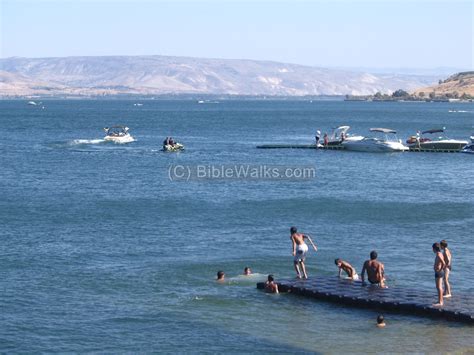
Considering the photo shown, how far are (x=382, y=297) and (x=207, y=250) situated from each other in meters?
12.8

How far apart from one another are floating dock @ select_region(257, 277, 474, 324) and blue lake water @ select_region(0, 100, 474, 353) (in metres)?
0.43

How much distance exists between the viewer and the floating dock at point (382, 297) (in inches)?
1238

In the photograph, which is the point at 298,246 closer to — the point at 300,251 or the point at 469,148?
the point at 300,251

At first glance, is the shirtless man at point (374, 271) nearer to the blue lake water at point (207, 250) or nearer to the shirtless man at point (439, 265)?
the blue lake water at point (207, 250)

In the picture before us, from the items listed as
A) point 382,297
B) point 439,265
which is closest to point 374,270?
point 382,297

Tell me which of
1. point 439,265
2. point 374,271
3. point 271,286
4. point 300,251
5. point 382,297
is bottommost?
point 271,286

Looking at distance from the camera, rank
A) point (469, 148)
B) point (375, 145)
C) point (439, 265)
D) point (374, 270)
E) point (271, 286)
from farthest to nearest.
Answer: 1. point (375, 145)
2. point (469, 148)
3. point (271, 286)
4. point (374, 270)
5. point (439, 265)

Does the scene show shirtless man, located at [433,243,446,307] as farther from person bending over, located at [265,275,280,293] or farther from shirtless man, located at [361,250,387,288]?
person bending over, located at [265,275,280,293]

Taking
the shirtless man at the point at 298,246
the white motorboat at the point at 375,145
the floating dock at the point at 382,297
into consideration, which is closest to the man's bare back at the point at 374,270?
the floating dock at the point at 382,297

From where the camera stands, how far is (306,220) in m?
53.9

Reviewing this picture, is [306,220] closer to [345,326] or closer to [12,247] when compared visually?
[12,247]

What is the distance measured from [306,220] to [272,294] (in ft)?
61.1

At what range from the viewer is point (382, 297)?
1314 inches

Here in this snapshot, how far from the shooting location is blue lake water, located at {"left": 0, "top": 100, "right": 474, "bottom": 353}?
100 ft
